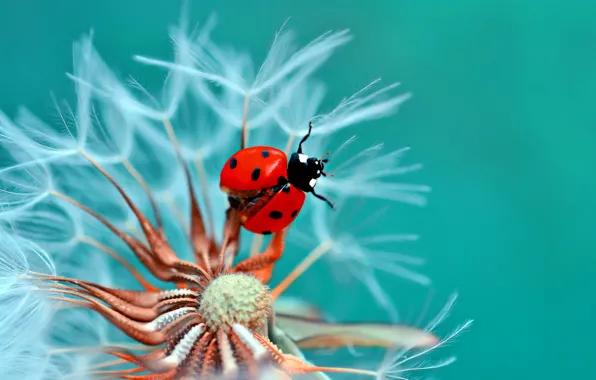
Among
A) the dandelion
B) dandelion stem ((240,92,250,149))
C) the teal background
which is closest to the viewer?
the dandelion

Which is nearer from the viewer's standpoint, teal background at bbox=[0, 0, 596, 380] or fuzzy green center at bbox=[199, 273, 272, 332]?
fuzzy green center at bbox=[199, 273, 272, 332]

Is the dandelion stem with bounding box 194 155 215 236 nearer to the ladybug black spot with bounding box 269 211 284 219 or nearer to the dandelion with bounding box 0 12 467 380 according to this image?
the dandelion with bounding box 0 12 467 380

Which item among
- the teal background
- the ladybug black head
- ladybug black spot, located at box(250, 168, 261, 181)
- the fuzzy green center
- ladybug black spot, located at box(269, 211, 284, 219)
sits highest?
the teal background

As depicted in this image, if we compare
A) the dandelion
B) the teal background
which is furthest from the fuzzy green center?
the teal background

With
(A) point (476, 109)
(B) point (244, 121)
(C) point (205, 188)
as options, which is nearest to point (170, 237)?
(C) point (205, 188)

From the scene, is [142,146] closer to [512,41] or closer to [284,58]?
[284,58]

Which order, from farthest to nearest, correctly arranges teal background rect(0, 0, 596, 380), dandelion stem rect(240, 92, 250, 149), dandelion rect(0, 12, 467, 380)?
teal background rect(0, 0, 596, 380) < dandelion stem rect(240, 92, 250, 149) < dandelion rect(0, 12, 467, 380)

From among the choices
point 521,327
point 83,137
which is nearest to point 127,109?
point 83,137
